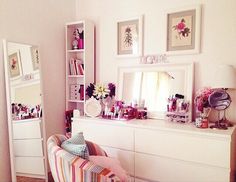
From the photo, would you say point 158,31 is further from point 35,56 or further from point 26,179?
point 26,179

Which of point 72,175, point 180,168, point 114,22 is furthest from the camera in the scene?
point 114,22

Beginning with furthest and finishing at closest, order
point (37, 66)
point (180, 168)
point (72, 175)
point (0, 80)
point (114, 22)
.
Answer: point (114, 22) < point (37, 66) < point (0, 80) < point (180, 168) < point (72, 175)

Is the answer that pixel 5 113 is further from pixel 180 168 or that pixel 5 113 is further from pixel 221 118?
pixel 221 118

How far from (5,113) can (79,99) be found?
0.91 m

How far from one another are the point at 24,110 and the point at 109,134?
94cm

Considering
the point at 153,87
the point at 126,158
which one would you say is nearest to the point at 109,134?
the point at 126,158

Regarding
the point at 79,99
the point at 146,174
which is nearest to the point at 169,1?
the point at 79,99

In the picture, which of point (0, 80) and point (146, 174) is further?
point (0, 80)

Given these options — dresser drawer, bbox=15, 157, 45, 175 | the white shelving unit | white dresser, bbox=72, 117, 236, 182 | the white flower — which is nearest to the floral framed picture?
the white shelving unit

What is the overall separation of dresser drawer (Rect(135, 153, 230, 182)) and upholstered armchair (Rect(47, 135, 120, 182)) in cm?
68

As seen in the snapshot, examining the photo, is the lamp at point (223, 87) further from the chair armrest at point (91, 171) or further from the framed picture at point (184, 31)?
the chair armrest at point (91, 171)

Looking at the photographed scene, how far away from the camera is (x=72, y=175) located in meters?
1.51

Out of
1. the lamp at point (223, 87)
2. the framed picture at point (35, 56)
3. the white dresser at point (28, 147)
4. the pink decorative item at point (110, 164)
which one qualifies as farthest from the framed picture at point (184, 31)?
the white dresser at point (28, 147)

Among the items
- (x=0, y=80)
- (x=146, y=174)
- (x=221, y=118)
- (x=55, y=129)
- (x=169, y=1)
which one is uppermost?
(x=169, y=1)
